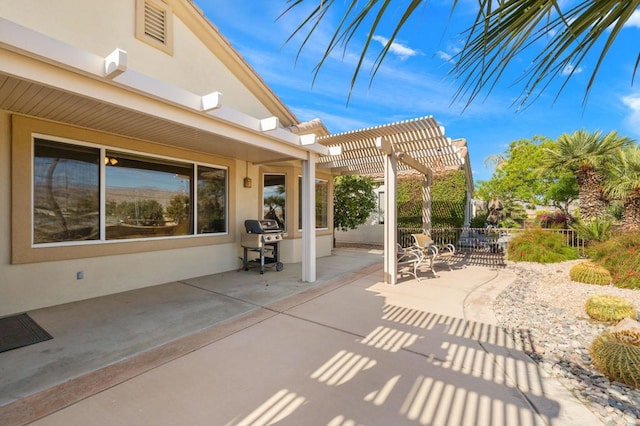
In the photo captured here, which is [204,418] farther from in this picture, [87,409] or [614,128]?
[614,128]

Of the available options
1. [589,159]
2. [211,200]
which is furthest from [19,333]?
[589,159]

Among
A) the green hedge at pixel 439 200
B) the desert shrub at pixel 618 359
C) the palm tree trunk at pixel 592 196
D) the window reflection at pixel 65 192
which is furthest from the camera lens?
the green hedge at pixel 439 200

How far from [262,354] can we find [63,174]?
16.1ft

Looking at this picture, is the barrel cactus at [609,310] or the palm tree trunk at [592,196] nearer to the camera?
the barrel cactus at [609,310]

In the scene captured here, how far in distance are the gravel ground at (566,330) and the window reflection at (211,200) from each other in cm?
664

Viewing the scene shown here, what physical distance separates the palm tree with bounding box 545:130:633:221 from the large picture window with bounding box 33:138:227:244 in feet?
37.3

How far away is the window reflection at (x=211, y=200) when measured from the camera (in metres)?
7.60

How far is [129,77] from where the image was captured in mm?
3619

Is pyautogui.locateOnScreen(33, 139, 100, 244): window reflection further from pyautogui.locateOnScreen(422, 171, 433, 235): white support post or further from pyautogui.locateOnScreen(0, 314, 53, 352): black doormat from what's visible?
pyautogui.locateOnScreen(422, 171, 433, 235): white support post

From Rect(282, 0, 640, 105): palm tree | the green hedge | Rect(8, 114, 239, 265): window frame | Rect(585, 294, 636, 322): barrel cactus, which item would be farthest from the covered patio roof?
Rect(282, 0, 640, 105): palm tree

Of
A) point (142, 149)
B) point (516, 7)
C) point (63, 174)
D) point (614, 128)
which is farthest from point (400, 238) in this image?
point (516, 7)

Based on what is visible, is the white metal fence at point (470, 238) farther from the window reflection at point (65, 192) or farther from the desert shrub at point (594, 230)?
the window reflection at point (65, 192)

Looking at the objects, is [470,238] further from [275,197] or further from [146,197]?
[146,197]

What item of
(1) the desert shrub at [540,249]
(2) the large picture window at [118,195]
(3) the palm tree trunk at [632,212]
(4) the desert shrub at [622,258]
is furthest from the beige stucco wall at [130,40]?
(3) the palm tree trunk at [632,212]
